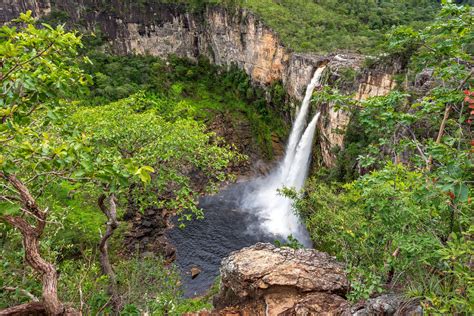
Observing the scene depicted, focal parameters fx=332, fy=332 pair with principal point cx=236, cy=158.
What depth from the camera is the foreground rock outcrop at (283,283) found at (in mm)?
Answer: 6559

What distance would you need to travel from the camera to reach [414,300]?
16.2 ft

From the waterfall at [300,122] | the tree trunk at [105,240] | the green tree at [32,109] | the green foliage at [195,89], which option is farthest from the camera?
the green foliage at [195,89]

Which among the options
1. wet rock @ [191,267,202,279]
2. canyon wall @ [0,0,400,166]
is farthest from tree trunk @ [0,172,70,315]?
canyon wall @ [0,0,400,166]

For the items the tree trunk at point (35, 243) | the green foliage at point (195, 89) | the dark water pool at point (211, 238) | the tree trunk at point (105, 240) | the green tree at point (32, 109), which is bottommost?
the dark water pool at point (211, 238)

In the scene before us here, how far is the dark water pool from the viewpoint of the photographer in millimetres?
16188

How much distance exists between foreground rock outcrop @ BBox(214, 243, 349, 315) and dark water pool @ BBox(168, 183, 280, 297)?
8.23m

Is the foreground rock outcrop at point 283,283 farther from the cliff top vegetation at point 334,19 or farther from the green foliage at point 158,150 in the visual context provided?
the cliff top vegetation at point 334,19

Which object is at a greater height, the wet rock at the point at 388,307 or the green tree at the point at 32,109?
the green tree at the point at 32,109

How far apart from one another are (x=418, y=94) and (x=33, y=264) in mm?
13317

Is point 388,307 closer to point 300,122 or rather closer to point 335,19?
point 300,122

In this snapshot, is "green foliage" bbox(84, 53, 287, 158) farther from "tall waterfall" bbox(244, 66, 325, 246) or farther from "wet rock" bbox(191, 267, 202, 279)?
"wet rock" bbox(191, 267, 202, 279)

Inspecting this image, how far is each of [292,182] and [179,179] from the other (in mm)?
14604

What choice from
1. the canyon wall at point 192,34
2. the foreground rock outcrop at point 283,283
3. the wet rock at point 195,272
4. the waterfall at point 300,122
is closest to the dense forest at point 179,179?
the foreground rock outcrop at point 283,283

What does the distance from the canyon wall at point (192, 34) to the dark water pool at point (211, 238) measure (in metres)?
9.43
